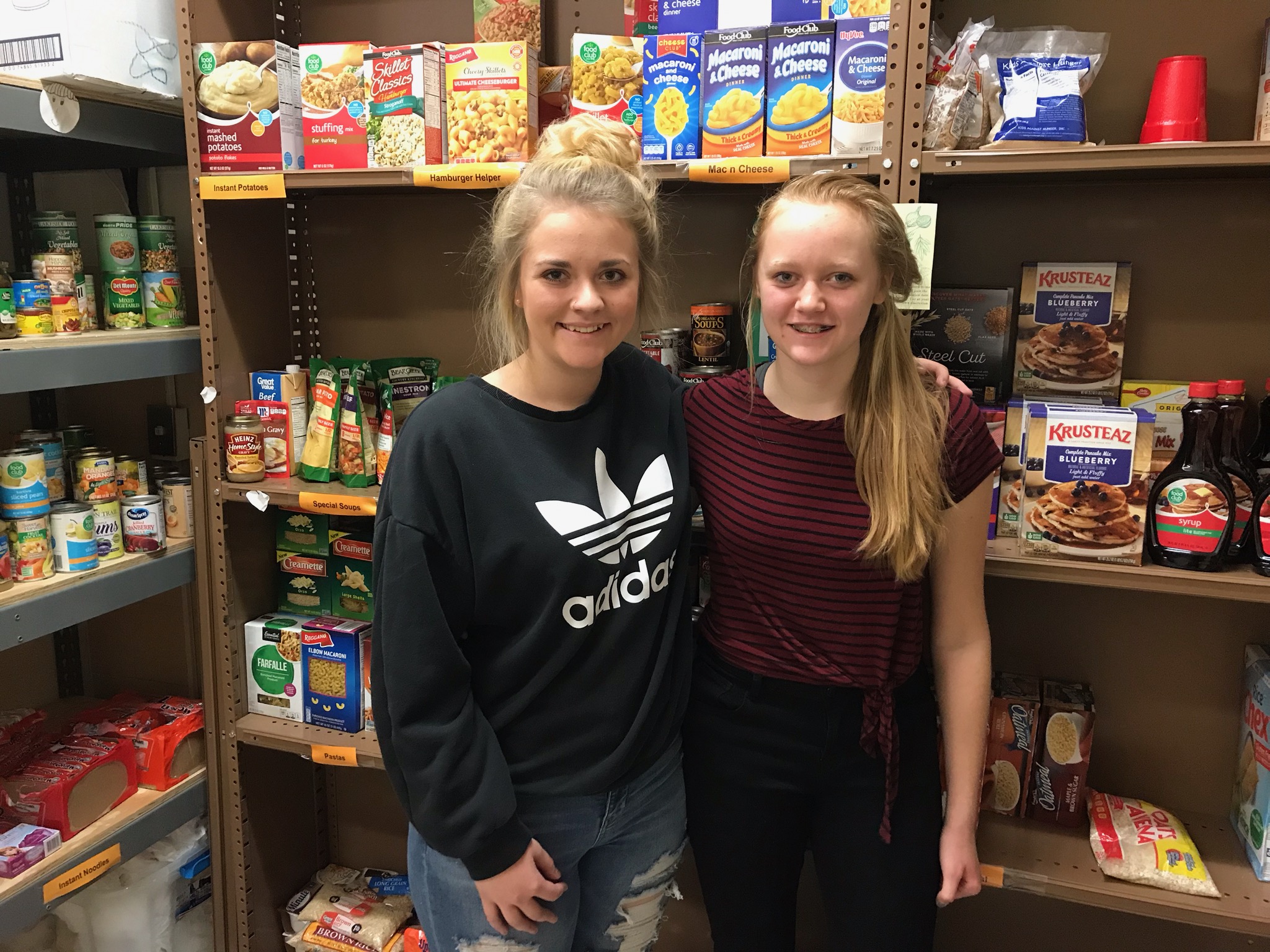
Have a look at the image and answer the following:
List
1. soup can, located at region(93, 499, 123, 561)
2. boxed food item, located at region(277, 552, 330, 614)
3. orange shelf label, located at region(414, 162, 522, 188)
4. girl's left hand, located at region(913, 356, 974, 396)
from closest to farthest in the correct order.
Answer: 1. girl's left hand, located at region(913, 356, 974, 396)
2. orange shelf label, located at region(414, 162, 522, 188)
3. soup can, located at region(93, 499, 123, 561)
4. boxed food item, located at region(277, 552, 330, 614)

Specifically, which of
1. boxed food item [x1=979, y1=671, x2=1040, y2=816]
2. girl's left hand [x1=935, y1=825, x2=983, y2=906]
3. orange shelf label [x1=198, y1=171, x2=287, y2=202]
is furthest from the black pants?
orange shelf label [x1=198, y1=171, x2=287, y2=202]

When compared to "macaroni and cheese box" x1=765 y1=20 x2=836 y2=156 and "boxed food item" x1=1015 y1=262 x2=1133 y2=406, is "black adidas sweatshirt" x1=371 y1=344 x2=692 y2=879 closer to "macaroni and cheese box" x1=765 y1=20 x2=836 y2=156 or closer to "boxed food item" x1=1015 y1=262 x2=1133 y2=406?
"macaroni and cheese box" x1=765 y1=20 x2=836 y2=156

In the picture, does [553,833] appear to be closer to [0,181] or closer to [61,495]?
[61,495]

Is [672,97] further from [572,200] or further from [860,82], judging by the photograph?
[572,200]

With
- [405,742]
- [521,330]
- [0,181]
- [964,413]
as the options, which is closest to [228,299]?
[0,181]

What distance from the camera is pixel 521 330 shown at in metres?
1.44

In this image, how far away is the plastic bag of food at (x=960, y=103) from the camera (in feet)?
5.33

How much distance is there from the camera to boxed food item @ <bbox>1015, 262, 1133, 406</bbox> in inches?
70.9

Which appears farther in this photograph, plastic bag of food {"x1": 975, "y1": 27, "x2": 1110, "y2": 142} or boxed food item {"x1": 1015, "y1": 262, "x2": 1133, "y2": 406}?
boxed food item {"x1": 1015, "y1": 262, "x2": 1133, "y2": 406}

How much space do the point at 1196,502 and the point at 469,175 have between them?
1425 mm

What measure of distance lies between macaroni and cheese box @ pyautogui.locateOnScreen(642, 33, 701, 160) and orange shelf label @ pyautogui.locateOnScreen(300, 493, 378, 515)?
0.90m

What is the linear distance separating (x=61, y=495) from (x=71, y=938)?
111cm

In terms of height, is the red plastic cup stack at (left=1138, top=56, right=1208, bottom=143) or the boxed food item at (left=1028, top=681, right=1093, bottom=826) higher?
the red plastic cup stack at (left=1138, top=56, right=1208, bottom=143)

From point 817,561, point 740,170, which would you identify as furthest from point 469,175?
point 817,561
